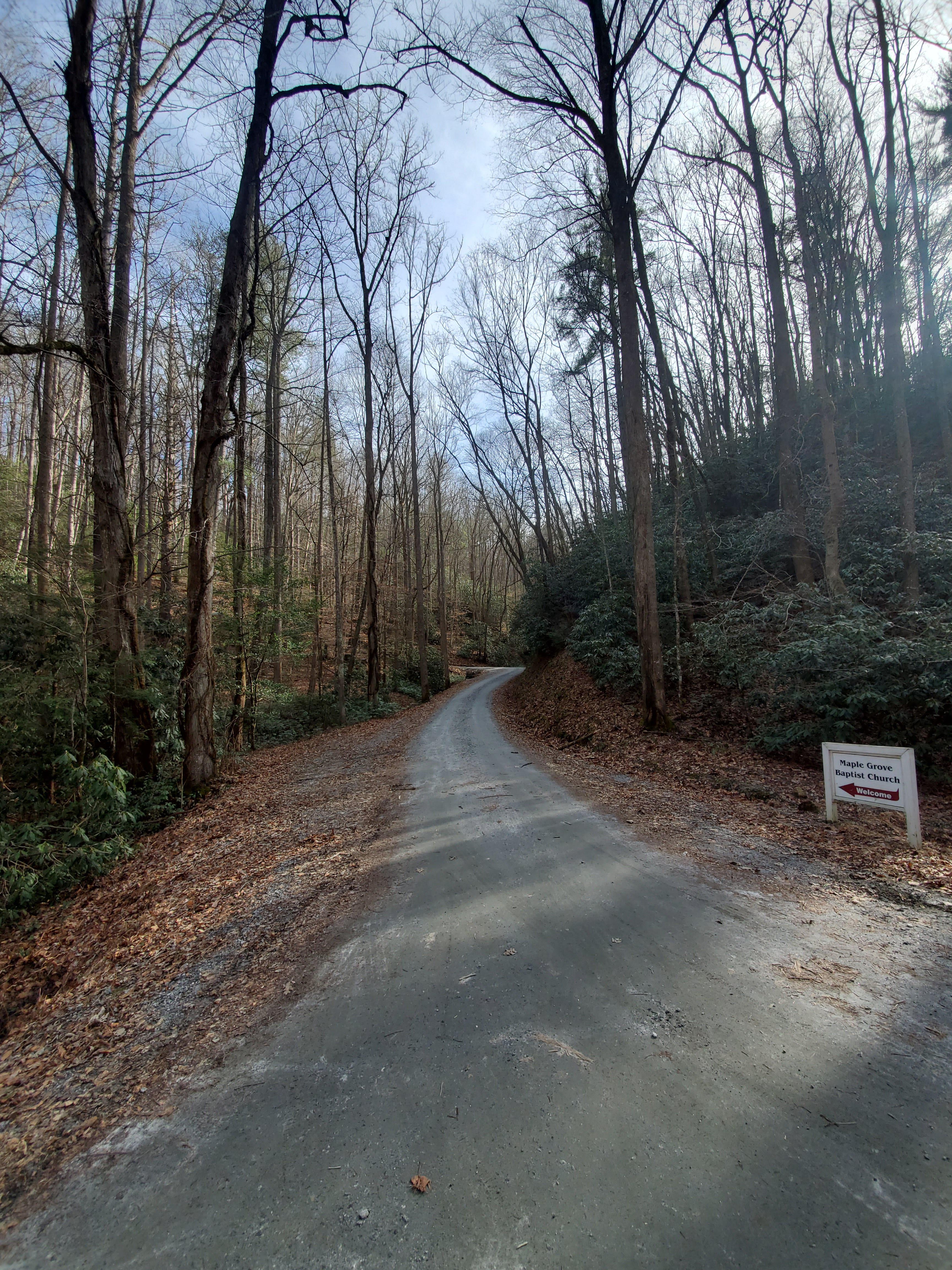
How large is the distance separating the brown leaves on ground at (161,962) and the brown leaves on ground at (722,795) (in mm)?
3179

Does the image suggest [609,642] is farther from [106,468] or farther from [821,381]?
[106,468]

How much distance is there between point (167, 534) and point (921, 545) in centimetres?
1325

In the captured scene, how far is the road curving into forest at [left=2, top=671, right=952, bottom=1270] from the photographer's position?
1.65m

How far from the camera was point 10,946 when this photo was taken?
409 centimetres

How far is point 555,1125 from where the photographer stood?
80.4 inches

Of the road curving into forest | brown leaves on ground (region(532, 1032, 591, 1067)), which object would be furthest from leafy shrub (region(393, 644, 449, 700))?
brown leaves on ground (region(532, 1032, 591, 1067))

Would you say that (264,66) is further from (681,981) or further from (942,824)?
(942,824)

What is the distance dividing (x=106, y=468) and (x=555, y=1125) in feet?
26.9

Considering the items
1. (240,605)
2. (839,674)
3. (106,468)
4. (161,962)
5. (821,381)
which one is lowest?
(161,962)

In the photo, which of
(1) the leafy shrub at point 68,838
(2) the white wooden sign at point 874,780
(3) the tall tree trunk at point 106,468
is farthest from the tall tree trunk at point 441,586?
(2) the white wooden sign at point 874,780

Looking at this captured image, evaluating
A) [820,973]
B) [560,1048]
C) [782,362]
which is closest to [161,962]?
[560,1048]

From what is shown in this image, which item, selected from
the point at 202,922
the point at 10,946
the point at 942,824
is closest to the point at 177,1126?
the point at 202,922

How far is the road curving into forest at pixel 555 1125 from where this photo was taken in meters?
1.65

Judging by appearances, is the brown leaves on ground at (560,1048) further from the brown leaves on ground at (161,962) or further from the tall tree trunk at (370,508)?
the tall tree trunk at (370,508)
